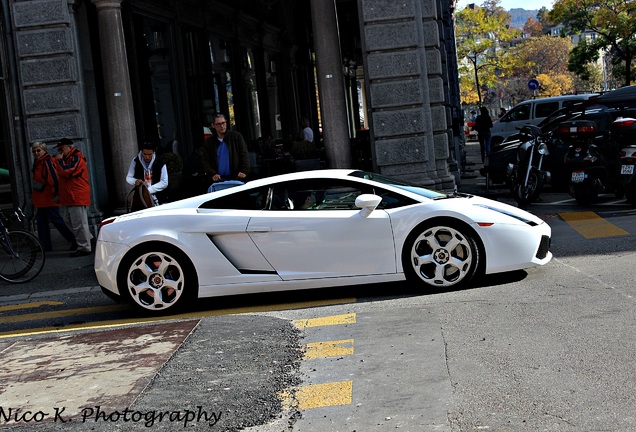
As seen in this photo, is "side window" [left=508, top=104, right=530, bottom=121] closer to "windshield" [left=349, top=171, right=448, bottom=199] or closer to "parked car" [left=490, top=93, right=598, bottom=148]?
"parked car" [left=490, top=93, right=598, bottom=148]

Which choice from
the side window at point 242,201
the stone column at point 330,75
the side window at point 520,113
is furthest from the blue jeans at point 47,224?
the side window at point 520,113

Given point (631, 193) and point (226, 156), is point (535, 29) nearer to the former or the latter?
point (631, 193)

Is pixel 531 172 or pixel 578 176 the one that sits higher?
pixel 531 172

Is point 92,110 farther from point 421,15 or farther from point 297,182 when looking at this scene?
point 297,182

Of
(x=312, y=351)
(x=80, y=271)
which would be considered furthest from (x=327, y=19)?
(x=312, y=351)

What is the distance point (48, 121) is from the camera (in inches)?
635

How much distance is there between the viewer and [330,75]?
53.4ft

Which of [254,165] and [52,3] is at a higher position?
[52,3]

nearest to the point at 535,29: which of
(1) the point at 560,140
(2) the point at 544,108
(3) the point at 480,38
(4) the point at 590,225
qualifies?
(3) the point at 480,38

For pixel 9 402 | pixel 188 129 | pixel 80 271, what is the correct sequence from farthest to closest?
pixel 188 129 < pixel 80 271 < pixel 9 402

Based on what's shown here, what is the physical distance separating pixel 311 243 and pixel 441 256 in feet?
3.87

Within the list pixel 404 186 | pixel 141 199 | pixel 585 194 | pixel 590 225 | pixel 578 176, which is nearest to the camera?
pixel 404 186

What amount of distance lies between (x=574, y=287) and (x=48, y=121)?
1030 centimetres

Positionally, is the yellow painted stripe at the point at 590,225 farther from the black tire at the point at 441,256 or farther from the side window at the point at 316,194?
the side window at the point at 316,194
